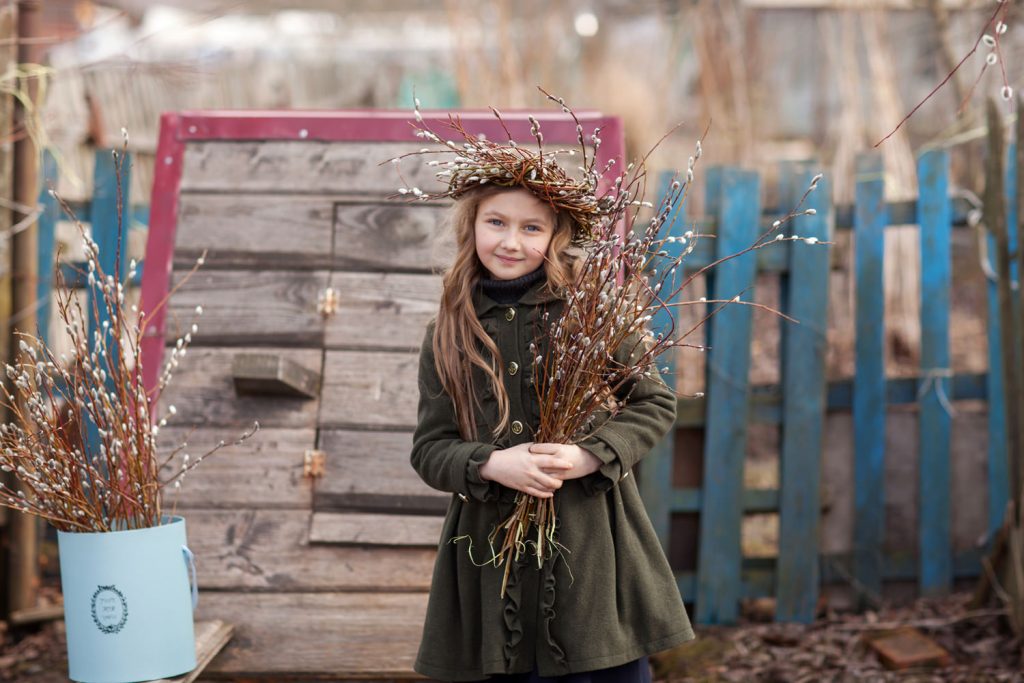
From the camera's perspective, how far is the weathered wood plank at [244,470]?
3.64 metres

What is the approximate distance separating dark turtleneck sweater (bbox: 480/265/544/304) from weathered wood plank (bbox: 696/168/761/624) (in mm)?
1749

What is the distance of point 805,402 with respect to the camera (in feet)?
14.1

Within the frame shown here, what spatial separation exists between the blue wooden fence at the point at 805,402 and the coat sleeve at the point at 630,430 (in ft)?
5.31

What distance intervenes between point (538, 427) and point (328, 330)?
1417mm

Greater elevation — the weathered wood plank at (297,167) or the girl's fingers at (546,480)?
the weathered wood plank at (297,167)

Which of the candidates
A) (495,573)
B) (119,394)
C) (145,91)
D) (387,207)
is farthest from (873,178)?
(145,91)

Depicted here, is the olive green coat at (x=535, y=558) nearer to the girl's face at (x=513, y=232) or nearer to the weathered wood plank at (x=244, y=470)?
the girl's face at (x=513, y=232)

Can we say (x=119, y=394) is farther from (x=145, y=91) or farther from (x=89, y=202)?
(x=145, y=91)

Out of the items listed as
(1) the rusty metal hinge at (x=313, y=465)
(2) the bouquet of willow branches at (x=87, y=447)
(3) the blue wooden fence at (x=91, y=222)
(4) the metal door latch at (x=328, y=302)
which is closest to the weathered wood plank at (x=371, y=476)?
(1) the rusty metal hinge at (x=313, y=465)

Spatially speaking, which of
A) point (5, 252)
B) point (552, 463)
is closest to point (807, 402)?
point (552, 463)

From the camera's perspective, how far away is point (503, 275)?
268 centimetres

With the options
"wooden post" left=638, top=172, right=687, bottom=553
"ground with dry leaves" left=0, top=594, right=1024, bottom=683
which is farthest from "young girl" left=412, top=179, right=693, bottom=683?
"wooden post" left=638, top=172, right=687, bottom=553

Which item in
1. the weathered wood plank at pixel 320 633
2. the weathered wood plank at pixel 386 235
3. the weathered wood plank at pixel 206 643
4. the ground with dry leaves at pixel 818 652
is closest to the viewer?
the weathered wood plank at pixel 206 643

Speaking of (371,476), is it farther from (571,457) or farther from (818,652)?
(818,652)
